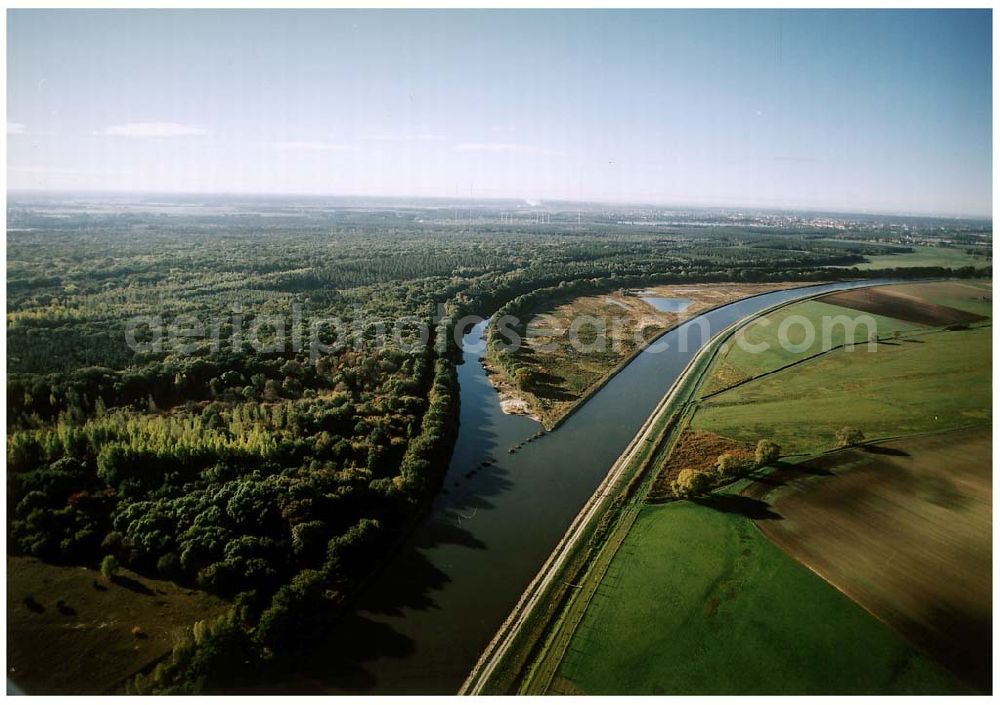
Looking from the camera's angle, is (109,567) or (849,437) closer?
A: (109,567)

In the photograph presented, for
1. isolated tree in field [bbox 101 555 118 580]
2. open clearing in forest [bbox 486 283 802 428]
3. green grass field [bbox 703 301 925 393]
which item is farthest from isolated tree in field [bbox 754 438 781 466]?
isolated tree in field [bbox 101 555 118 580]

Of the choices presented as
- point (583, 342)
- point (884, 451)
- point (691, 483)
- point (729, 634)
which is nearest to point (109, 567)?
point (729, 634)

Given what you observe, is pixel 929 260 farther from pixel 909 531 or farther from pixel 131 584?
pixel 131 584

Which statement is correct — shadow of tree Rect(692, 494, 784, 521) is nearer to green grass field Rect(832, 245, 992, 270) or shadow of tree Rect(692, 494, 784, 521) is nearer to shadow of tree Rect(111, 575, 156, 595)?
shadow of tree Rect(111, 575, 156, 595)

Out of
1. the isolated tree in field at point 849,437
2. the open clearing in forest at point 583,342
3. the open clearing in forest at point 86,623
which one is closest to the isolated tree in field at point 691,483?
the isolated tree in field at point 849,437

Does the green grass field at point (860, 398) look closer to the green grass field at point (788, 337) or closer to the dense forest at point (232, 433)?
the green grass field at point (788, 337)

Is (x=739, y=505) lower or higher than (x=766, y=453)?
lower
